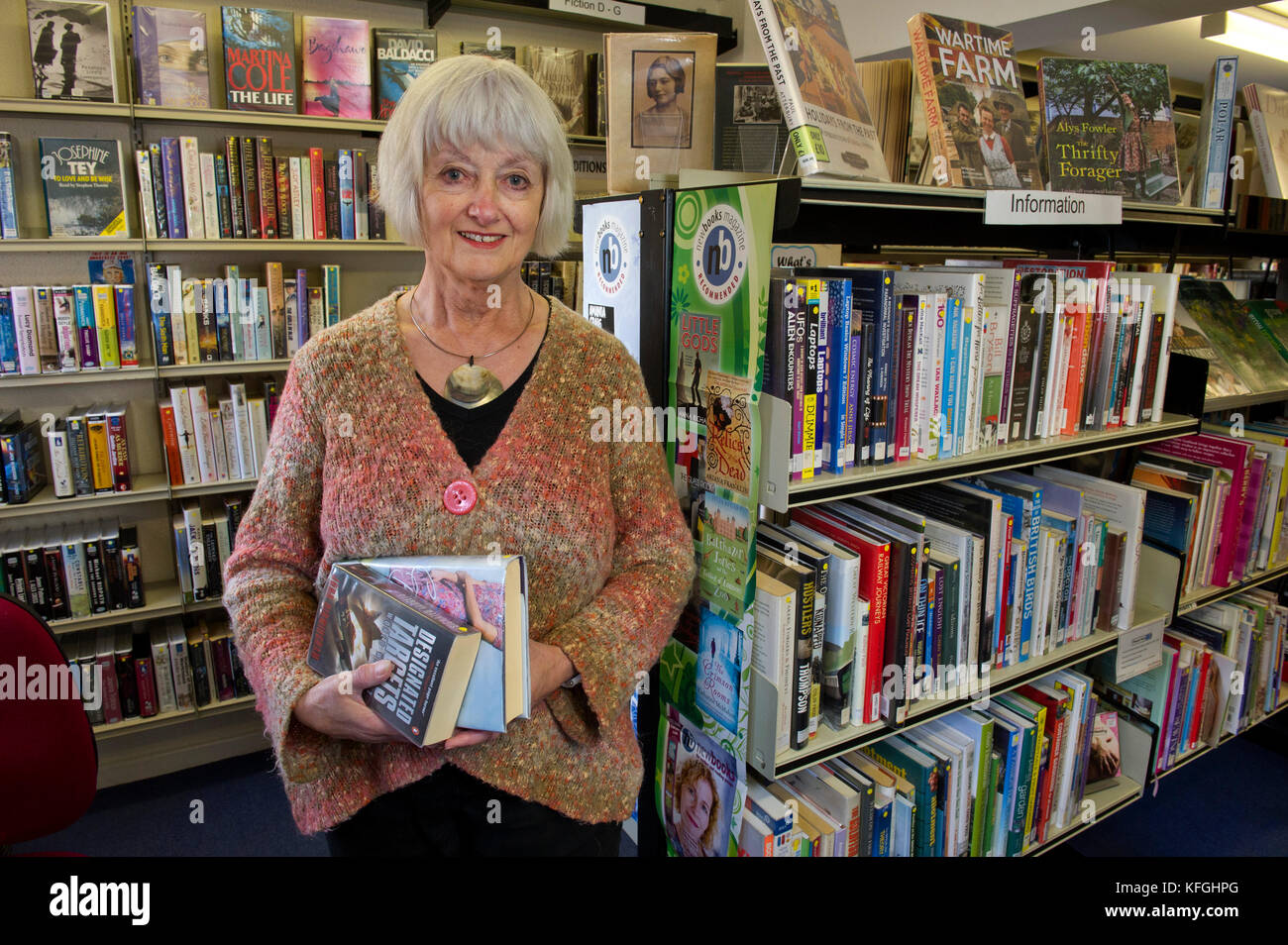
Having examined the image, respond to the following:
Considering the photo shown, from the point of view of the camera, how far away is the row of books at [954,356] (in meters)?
1.43

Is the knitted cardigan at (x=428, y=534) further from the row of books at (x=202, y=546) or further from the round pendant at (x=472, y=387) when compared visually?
the row of books at (x=202, y=546)

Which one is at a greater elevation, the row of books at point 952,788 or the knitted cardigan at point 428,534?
the knitted cardigan at point 428,534

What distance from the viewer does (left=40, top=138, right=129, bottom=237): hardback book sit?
249cm

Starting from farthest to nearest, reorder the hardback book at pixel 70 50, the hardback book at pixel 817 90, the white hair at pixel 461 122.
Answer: the hardback book at pixel 70 50 → the hardback book at pixel 817 90 → the white hair at pixel 461 122

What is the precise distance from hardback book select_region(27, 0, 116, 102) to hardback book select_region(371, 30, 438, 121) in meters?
0.80

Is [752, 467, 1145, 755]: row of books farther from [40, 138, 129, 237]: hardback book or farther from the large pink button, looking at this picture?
[40, 138, 129, 237]: hardback book

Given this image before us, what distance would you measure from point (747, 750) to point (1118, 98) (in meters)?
1.77

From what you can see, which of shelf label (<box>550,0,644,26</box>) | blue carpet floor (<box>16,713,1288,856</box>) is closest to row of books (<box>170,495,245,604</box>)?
blue carpet floor (<box>16,713,1288,856</box>)

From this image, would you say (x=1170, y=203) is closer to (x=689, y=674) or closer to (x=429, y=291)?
(x=689, y=674)

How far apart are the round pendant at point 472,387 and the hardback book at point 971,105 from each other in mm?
1016

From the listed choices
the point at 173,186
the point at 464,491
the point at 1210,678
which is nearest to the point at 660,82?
the point at 464,491

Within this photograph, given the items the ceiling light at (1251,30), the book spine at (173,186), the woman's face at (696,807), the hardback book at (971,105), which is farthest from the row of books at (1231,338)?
the book spine at (173,186)

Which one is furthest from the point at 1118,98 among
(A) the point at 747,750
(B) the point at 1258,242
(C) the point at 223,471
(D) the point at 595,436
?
(C) the point at 223,471

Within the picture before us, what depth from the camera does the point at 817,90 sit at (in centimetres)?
145
